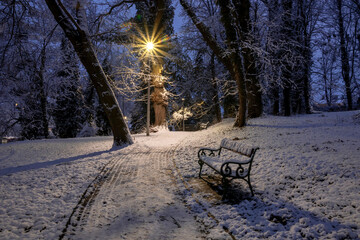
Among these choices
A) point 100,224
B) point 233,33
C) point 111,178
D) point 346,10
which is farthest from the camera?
point 346,10

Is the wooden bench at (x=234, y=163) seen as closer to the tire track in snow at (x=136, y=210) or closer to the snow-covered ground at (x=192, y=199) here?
the snow-covered ground at (x=192, y=199)

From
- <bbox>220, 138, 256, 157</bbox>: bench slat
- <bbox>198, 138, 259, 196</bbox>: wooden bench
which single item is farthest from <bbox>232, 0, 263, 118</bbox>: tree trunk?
<bbox>198, 138, 259, 196</bbox>: wooden bench

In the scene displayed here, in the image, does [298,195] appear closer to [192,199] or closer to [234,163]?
[234,163]

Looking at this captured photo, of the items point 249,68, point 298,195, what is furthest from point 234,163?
point 249,68

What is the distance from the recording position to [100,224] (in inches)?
→ 127

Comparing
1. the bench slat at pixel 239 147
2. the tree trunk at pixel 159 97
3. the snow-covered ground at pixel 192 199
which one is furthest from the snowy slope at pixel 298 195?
the tree trunk at pixel 159 97

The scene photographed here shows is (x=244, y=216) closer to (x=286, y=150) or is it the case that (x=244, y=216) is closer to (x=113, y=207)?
(x=113, y=207)

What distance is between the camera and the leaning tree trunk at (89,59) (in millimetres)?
8336

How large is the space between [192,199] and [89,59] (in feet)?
24.7

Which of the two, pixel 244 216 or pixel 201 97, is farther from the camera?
pixel 201 97

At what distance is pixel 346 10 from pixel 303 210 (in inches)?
923

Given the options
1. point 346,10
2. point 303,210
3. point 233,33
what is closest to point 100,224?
point 303,210

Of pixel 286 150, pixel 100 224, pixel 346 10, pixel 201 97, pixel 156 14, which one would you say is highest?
pixel 346 10

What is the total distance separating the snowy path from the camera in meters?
2.97
